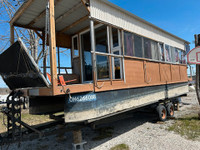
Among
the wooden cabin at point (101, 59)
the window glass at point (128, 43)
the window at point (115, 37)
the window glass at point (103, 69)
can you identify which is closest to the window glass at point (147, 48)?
the wooden cabin at point (101, 59)

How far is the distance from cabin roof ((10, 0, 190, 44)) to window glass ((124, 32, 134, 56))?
0.66 metres

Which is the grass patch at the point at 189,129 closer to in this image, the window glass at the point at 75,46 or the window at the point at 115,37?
the window at the point at 115,37

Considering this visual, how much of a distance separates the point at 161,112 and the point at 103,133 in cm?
268

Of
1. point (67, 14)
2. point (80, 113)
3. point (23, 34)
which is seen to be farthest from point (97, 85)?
point (23, 34)

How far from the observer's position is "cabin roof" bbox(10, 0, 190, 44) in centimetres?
418

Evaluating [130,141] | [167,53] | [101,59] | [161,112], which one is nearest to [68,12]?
[101,59]

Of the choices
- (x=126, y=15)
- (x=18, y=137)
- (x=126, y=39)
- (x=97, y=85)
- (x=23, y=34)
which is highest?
(x=23, y=34)

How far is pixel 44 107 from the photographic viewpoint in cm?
465

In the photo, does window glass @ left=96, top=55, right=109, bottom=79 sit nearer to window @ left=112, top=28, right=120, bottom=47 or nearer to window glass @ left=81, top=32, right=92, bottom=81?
window @ left=112, top=28, right=120, bottom=47

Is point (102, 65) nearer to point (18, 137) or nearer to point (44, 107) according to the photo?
point (44, 107)

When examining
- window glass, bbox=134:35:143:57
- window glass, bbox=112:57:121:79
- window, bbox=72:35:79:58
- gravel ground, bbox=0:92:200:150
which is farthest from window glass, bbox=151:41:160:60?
window, bbox=72:35:79:58

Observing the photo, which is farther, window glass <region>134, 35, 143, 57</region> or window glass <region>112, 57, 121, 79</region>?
window glass <region>134, 35, 143, 57</region>

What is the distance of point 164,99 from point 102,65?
3835mm

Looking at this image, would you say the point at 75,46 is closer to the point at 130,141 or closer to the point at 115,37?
the point at 115,37
